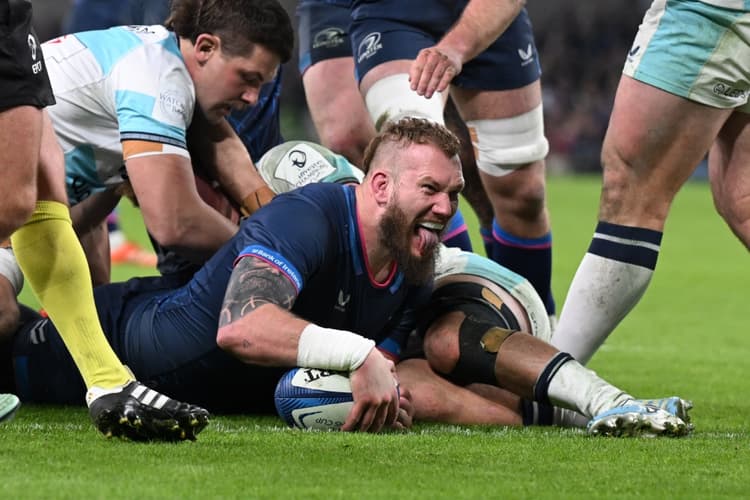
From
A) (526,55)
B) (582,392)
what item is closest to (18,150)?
(582,392)

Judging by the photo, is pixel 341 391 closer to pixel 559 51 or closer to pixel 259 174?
pixel 259 174

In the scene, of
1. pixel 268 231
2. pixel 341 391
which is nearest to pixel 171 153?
pixel 268 231

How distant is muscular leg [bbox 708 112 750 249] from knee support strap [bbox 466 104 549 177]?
1306 millimetres

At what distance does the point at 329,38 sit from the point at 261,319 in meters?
3.28

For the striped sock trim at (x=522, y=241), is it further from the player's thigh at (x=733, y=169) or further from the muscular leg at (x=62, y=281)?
the muscular leg at (x=62, y=281)

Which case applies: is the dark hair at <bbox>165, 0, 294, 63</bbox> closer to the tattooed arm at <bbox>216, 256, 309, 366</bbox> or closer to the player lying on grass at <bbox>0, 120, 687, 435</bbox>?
the player lying on grass at <bbox>0, 120, 687, 435</bbox>

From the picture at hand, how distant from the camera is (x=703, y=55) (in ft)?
15.1

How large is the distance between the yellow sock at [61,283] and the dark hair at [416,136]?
105 cm

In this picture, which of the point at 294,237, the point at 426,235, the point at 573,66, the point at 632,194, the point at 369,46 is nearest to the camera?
the point at 294,237

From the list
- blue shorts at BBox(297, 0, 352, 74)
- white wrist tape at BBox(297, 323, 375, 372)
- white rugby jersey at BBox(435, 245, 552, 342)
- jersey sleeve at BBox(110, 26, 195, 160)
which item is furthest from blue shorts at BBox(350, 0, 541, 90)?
white wrist tape at BBox(297, 323, 375, 372)

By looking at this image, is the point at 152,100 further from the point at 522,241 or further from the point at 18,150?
the point at 522,241

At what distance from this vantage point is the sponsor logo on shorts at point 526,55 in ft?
20.8

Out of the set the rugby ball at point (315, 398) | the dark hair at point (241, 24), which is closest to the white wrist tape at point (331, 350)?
the rugby ball at point (315, 398)

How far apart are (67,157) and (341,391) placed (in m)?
1.88
